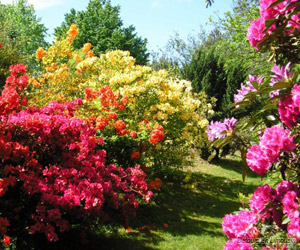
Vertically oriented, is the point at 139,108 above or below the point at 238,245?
above

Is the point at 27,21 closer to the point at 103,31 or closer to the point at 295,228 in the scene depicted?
the point at 103,31

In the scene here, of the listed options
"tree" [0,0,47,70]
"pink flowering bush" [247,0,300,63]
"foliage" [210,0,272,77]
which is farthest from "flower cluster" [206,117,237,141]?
"tree" [0,0,47,70]

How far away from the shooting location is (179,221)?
586 cm

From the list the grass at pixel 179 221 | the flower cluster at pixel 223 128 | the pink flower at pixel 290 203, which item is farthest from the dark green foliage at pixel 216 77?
the pink flower at pixel 290 203

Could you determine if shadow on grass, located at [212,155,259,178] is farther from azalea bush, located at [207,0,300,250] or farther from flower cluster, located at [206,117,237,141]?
azalea bush, located at [207,0,300,250]

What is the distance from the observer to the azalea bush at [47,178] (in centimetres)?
311

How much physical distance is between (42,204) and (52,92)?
5624 millimetres

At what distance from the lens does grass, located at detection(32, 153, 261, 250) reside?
445 centimetres

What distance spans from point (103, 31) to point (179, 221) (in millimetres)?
22766

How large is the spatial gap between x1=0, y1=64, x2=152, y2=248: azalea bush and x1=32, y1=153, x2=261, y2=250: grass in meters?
0.69

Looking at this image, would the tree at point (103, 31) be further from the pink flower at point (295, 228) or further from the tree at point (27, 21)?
the pink flower at point (295, 228)

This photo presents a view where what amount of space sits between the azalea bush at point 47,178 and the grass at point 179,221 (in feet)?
2.26

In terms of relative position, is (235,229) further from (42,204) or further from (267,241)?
(42,204)

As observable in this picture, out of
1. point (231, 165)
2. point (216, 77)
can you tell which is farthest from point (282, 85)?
point (231, 165)
